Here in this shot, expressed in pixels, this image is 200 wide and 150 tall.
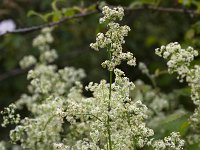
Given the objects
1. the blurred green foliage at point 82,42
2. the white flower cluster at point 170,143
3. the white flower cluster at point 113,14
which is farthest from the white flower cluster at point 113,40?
the blurred green foliage at point 82,42

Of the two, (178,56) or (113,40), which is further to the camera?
(178,56)

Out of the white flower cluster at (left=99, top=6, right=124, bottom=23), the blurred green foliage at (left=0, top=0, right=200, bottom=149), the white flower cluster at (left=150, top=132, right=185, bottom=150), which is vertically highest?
the blurred green foliage at (left=0, top=0, right=200, bottom=149)

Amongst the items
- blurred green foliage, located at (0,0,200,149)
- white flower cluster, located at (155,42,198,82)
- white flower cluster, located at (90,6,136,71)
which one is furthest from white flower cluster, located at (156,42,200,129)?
blurred green foliage, located at (0,0,200,149)

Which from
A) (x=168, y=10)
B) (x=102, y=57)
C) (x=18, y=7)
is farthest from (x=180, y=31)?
(x=168, y=10)

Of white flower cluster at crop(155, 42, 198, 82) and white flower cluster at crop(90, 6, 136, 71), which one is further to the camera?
white flower cluster at crop(155, 42, 198, 82)

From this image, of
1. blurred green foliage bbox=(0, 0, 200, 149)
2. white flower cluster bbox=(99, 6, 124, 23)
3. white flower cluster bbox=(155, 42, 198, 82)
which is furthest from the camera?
blurred green foliage bbox=(0, 0, 200, 149)

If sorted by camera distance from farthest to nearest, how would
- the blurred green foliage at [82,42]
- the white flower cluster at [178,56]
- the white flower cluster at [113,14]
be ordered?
1. the blurred green foliage at [82,42]
2. the white flower cluster at [178,56]
3. the white flower cluster at [113,14]

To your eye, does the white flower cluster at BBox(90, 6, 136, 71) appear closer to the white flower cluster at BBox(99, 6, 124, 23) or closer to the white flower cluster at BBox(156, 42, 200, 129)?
the white flower cluster at BBox(99, 6, 124, 23)

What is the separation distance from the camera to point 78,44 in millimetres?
5926

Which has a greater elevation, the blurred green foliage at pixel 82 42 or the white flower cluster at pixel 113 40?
the blurred green foliage at pixel 82 42

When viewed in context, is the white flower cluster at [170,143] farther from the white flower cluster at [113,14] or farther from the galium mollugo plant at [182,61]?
the white flower cluster at [113,14]

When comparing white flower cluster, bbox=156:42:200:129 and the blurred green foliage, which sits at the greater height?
the blurred green foliage

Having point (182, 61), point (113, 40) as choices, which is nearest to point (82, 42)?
point (182, 61)

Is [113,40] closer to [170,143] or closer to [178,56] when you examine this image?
[178,56]
